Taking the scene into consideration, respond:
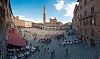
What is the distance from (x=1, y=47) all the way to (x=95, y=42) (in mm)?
20330

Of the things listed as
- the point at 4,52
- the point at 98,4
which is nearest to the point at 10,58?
the point at 4,52

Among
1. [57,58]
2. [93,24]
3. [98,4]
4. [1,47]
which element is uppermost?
[98,4]

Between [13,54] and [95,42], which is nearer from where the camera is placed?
[13,54]

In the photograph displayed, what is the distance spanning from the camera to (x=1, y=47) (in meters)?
29.3

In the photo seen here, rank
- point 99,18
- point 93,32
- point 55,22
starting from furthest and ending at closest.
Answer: point 55,22
point 93,32
point 99,18

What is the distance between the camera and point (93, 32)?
42.5 metres

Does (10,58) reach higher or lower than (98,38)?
lower

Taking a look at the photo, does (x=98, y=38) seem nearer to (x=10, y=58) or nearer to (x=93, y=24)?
(x=93, y=24)

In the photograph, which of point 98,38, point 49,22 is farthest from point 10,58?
point 49,22

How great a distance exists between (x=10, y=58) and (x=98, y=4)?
21209 mm

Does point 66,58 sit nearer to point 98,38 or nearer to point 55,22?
point 98,38

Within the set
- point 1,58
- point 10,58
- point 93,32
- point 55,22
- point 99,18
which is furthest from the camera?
point 55,22

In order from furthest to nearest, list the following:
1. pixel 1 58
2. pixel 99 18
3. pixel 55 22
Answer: pixel 55 22
pixel 99 18
pixel 1 58

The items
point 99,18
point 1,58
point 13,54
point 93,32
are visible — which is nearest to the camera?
point 1,58
